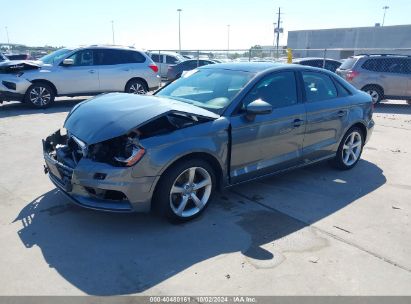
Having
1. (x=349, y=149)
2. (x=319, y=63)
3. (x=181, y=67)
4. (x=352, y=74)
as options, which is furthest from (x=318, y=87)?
(x=181, y=67)

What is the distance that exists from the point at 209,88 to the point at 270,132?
0.95 metres

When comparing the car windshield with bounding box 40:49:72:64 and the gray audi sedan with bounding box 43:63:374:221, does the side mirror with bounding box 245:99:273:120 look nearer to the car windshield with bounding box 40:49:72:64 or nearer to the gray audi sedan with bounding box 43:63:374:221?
the gray audi sedan with bounding box 43:63:374:221

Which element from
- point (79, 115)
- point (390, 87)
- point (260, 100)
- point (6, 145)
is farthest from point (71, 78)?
point (390, 87)

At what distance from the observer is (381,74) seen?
12867 millimetres

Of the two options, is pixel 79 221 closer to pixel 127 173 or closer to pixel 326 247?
pixel 127 173

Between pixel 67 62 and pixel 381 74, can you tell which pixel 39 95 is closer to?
pixel 67 62

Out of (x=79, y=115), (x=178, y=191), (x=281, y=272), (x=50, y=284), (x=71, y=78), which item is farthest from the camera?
(x=71, y=78)

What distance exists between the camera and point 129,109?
3.86 m

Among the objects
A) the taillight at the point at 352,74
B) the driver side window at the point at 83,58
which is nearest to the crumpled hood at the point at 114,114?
the driver side window at the point at 83,58

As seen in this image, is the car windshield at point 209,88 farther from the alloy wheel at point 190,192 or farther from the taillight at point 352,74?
the taillight at point 352,74

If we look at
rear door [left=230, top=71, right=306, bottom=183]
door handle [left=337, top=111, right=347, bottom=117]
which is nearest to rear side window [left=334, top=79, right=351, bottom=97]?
door handle [left=337, top=111, right=347, bottom=117]

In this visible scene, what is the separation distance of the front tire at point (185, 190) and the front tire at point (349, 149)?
259 cm

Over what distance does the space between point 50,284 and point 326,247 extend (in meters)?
2.49

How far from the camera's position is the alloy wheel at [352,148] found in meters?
5.81
